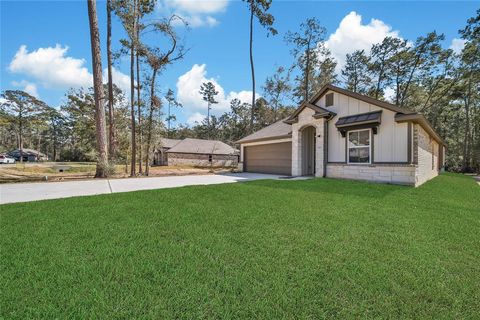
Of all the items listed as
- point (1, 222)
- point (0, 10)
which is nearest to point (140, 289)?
point (1, 222)

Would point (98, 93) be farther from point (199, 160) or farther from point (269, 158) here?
point (199, 160)

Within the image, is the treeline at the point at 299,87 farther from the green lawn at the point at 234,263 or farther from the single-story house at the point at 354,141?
the green lawn at the point at 234,263

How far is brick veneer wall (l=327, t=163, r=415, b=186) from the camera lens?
27.4 feet

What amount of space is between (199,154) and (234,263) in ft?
104

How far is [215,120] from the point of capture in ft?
158

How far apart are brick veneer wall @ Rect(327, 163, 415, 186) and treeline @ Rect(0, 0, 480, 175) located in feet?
32.2

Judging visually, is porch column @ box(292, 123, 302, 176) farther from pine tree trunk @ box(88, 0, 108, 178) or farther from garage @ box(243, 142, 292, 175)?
pine tree trunk @ box(88, 0, 108, 178)

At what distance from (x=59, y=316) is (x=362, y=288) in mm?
2552

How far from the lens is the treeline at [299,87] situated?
13.5 meters

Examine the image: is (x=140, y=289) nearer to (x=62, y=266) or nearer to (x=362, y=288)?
(x=62, y=266)

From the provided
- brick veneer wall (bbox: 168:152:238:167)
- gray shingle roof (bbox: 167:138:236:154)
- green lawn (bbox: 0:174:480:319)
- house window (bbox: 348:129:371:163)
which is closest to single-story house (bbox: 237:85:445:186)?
house window (bbox: 348:129:371:163)

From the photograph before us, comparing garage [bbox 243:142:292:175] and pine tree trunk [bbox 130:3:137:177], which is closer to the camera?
pine tree trunk [bbox 130:3:137:177]

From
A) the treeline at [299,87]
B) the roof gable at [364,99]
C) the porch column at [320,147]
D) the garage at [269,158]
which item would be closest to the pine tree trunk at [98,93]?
the treeline at [299,87]

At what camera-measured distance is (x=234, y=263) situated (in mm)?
2506
